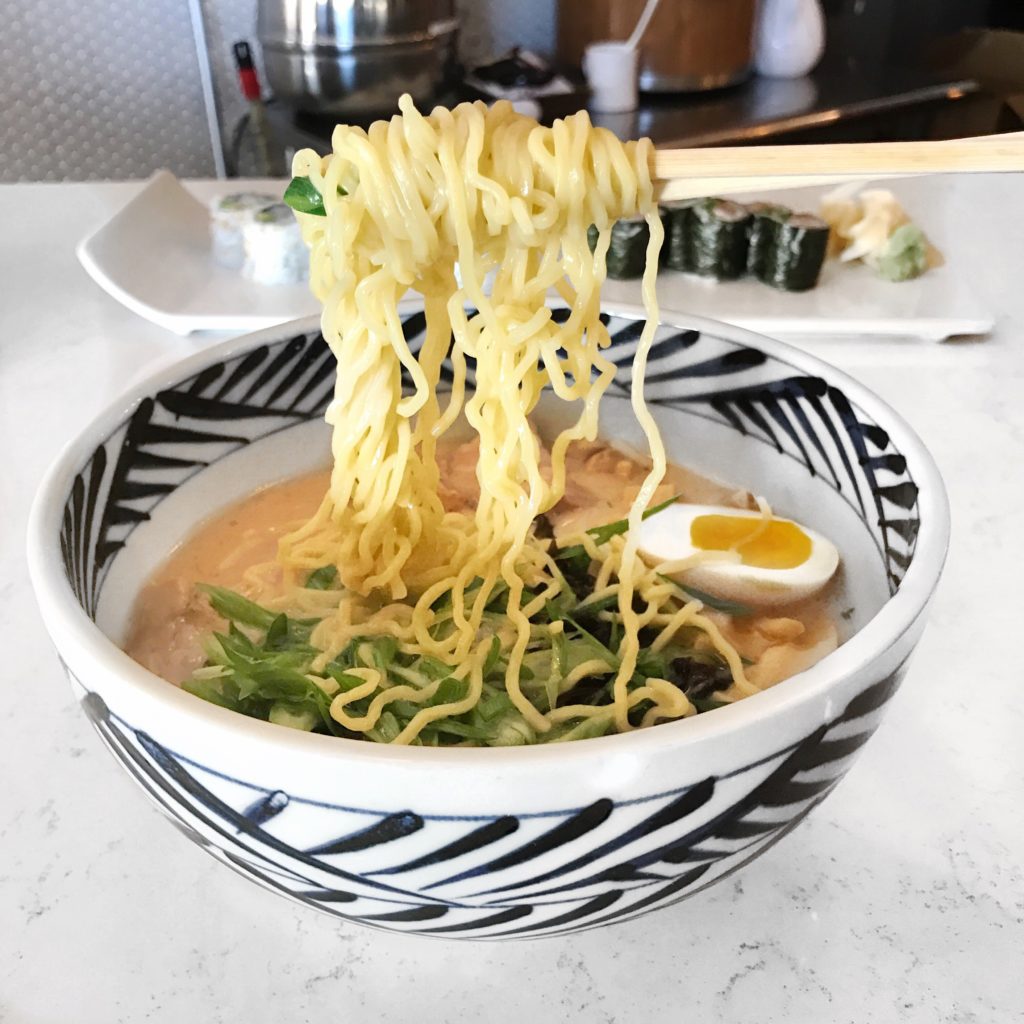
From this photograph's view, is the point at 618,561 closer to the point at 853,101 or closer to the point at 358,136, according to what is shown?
the point at 358,136

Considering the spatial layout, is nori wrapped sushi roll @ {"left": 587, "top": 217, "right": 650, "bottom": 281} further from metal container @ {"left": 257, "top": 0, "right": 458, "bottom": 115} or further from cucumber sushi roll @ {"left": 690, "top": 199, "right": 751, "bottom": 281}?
metal container @ {"left": 257, "top": 0, "right": 458, "bottom": 115}

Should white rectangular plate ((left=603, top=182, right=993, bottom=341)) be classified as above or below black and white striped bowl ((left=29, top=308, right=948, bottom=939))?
below

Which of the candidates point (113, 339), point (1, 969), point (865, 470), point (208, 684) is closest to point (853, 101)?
point (113, 339)

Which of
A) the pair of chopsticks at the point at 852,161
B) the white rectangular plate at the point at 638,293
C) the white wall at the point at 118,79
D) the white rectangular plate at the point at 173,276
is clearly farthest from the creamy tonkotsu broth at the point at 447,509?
the white wall at the point at 118,79

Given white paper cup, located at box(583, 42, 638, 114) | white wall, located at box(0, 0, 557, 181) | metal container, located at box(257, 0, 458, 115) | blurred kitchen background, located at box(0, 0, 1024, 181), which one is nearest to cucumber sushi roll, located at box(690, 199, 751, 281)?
blurred kitchen background, located at box(0, 0, 1024, 181)

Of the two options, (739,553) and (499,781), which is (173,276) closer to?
(739,553)

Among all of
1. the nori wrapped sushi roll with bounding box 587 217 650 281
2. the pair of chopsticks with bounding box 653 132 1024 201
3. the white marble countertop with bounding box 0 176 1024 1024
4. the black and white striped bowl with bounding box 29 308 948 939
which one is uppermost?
the pair of chopsticks with bounding box 653 132 1024 201
